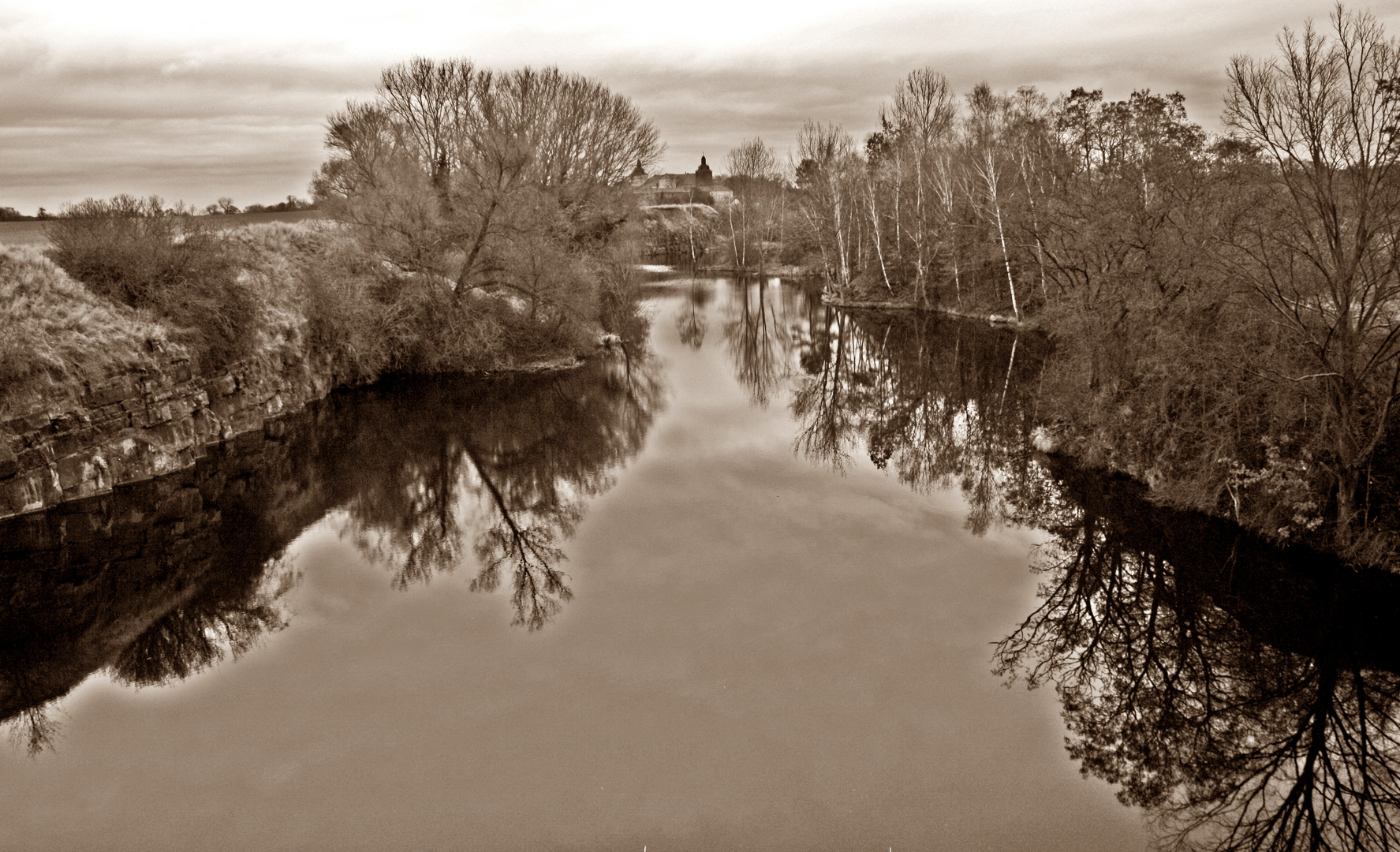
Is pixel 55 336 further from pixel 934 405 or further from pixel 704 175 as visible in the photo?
pixel 704 175

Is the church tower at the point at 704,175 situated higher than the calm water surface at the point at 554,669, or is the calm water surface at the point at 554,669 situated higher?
the church tower at the point at 704,175

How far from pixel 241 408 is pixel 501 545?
482 inches

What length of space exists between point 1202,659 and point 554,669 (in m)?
8.96

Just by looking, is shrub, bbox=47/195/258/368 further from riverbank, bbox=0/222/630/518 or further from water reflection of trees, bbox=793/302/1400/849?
water reflection of trees, bbox=793/302/1400/849

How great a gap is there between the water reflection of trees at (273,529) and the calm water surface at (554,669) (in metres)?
0.09

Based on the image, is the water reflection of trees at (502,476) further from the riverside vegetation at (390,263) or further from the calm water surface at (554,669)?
the riverside vegetation at (390,263)

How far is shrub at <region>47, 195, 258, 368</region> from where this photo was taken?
20875 millimetres

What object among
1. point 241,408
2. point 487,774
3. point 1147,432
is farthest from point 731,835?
point 241,408

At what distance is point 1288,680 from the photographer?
11148 millimetres

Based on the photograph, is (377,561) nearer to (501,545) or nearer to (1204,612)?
(501,545)

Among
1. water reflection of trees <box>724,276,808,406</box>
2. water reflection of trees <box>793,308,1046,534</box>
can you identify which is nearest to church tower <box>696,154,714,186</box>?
water reflection of trees <box>724,276,808,406</box>

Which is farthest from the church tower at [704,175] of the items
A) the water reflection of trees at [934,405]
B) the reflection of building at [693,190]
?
the water reflection of trees at [934,405]

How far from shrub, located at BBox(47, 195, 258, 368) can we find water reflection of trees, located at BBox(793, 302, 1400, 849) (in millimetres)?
17931

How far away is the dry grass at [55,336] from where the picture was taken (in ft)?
54.5
